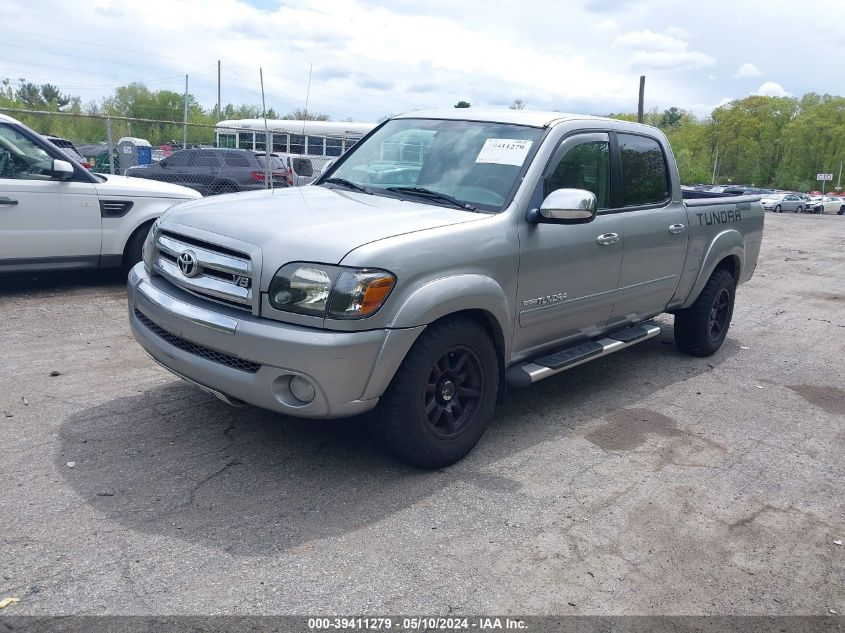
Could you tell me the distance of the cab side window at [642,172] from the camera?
5.31m

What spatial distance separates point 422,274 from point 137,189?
205 inches

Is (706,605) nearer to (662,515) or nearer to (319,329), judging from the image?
(662,515)

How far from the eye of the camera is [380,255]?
3.49m

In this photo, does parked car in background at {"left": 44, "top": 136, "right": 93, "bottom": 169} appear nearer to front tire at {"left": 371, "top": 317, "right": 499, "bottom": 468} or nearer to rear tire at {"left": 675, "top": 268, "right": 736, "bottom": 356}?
front tire at {"left": 371, "top": 317, "right": 499, "bottom": 468}

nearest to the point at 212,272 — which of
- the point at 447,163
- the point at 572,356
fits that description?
the point at 447,163

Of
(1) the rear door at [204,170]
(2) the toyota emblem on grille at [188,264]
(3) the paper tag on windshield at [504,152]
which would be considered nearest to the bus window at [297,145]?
(1) the rear door at [204,170]

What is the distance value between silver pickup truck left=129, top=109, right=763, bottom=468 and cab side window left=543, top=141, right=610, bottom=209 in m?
0.01

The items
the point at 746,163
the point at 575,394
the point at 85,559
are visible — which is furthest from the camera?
the point at 746,163

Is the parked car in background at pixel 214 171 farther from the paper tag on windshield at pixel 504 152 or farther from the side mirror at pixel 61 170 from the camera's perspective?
the paper tag on windshield at pixel 504 152

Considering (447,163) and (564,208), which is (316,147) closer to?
(447,163)

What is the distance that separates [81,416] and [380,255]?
221cm

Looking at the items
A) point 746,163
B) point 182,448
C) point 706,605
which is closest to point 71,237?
point 182,448

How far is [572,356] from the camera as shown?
477 cm

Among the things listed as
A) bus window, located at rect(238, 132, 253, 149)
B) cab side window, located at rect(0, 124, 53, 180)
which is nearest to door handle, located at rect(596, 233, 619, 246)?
cab side window, located at rect(0, 124, 53, 180)
